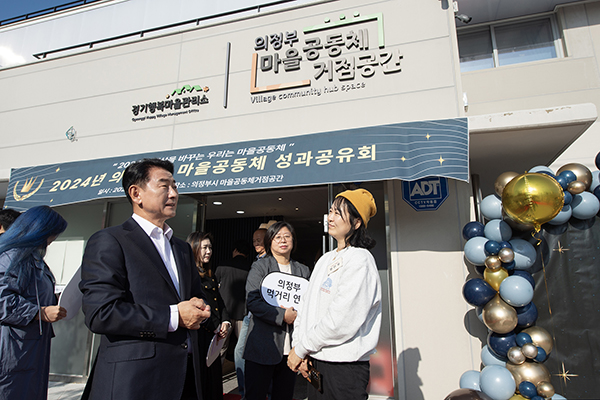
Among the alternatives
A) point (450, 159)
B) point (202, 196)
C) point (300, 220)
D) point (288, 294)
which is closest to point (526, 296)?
point (450, 159)

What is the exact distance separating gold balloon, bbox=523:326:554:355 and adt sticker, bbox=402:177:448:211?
57.8 inches

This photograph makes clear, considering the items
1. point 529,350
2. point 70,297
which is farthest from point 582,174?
point 70,297

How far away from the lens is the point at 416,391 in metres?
3.50

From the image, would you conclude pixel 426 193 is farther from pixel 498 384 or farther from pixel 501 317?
pixel 498 384

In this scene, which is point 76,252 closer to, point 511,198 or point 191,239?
point 191,239

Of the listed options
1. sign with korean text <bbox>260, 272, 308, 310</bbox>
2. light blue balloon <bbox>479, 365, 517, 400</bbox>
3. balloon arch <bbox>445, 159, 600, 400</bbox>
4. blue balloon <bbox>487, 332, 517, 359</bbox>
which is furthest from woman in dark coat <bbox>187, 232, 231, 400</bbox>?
blue balloon <bbox>487, 332, 517, 359</bbox>

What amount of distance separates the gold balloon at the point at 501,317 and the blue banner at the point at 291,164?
46.0 inches

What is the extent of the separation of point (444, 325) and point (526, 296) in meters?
1.03

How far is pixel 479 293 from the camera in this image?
2.93 metres

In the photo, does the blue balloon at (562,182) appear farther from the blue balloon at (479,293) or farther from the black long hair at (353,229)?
the black long hair at (353,229)

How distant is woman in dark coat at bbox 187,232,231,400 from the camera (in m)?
2.53

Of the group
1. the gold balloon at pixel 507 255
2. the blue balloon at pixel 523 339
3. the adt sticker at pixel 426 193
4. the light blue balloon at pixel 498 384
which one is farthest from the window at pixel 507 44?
the light blue balloon at pixel 498 384

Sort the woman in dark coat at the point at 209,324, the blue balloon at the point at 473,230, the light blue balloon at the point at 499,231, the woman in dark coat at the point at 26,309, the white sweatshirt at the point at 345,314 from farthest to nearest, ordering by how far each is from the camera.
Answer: the blue balloon at the point at 473,230 → the light blue balloon at the point at 499,231 → the woman in dark coat at the point at 209,324 → the woman in dark coat at the point at 26,309 → the white sweatshirt at the point at 345,314

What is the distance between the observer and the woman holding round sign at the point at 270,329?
105 inches
